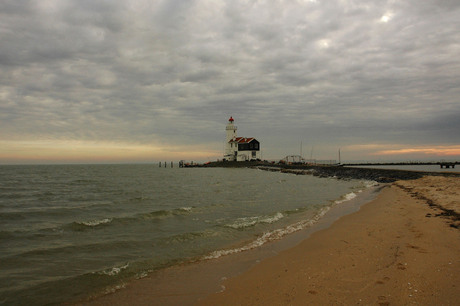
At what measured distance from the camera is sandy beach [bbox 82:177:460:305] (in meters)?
5.17

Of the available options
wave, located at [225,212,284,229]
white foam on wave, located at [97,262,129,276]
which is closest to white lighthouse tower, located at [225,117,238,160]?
wave, located at [225,212,284,229]

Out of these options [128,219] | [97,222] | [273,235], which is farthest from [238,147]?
[273,235]

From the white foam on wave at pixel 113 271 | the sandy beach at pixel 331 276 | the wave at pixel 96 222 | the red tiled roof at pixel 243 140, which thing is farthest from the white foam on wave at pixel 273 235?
the red tiled roof at pixel 243 140

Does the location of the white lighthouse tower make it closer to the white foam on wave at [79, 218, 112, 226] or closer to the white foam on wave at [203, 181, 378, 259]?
the white foam on wave at [203, 181, 378, 259]

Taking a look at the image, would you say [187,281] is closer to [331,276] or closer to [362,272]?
[331,276]

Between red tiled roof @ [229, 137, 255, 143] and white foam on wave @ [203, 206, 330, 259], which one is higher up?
red tiled roof @ [229, 137, 255, 143]

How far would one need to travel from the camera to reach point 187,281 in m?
6.74

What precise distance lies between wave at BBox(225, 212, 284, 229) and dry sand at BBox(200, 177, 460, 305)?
11.2 ft

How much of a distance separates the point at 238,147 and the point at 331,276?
8842 cm

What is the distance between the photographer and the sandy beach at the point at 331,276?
517 cm

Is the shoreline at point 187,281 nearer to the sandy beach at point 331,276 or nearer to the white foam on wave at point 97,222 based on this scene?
the sandy beach at point 331,276

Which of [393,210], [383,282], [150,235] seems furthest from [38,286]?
[393,210]

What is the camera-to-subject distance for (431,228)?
9523mm

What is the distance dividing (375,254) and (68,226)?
12.5 metres
